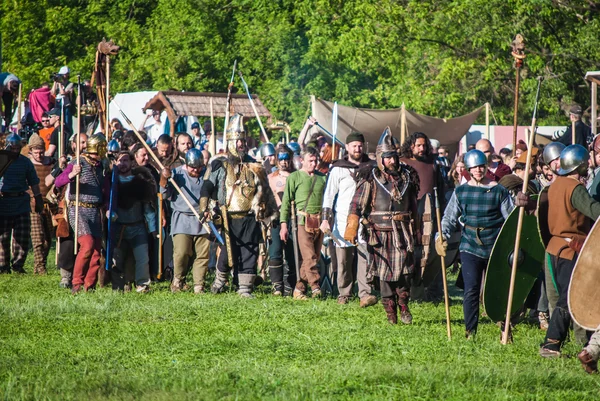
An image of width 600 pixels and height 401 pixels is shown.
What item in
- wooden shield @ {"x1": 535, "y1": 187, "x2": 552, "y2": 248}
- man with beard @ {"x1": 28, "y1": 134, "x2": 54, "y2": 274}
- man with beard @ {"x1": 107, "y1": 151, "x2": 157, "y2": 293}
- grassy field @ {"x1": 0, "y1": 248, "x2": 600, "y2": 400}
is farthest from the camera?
man with beard @ {"x1": 28, "y1": 134, "x2": 54, "y2": 274}

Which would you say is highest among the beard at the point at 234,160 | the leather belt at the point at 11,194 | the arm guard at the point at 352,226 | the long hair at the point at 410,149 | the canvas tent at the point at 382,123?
the canvas tent at the point at 382,123

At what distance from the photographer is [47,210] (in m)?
15.4

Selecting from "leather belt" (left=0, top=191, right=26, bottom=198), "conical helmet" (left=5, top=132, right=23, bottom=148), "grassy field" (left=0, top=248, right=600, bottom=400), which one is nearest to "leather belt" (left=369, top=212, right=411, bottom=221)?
"grassy field" (left=0, top=248, right=600, bottom=400)

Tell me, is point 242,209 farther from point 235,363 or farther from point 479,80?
point 479,80

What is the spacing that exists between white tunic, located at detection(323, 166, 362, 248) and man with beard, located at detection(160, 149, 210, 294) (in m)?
1.63

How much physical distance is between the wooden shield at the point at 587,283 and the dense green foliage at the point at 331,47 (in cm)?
1380

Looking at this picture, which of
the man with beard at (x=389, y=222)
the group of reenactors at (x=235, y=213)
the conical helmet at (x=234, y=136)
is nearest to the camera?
the man with beard at (x=389, y=222)

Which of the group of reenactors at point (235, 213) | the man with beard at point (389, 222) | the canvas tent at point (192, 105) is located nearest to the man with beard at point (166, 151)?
the group of reenactors at point (235, 213)

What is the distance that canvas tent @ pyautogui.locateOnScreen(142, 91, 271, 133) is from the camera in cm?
2195

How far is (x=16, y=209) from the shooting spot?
48.5 ft

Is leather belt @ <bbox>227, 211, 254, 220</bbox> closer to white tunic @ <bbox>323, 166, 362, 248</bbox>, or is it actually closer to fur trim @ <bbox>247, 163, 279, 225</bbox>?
fur trim @ <bbox>247, 163, 279, 225</bbox>

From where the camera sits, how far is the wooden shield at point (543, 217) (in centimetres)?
855

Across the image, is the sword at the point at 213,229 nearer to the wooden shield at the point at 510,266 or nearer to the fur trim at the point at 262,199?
the fur trim at the point at 262,199

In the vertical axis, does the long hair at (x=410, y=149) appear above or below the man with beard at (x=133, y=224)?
above
